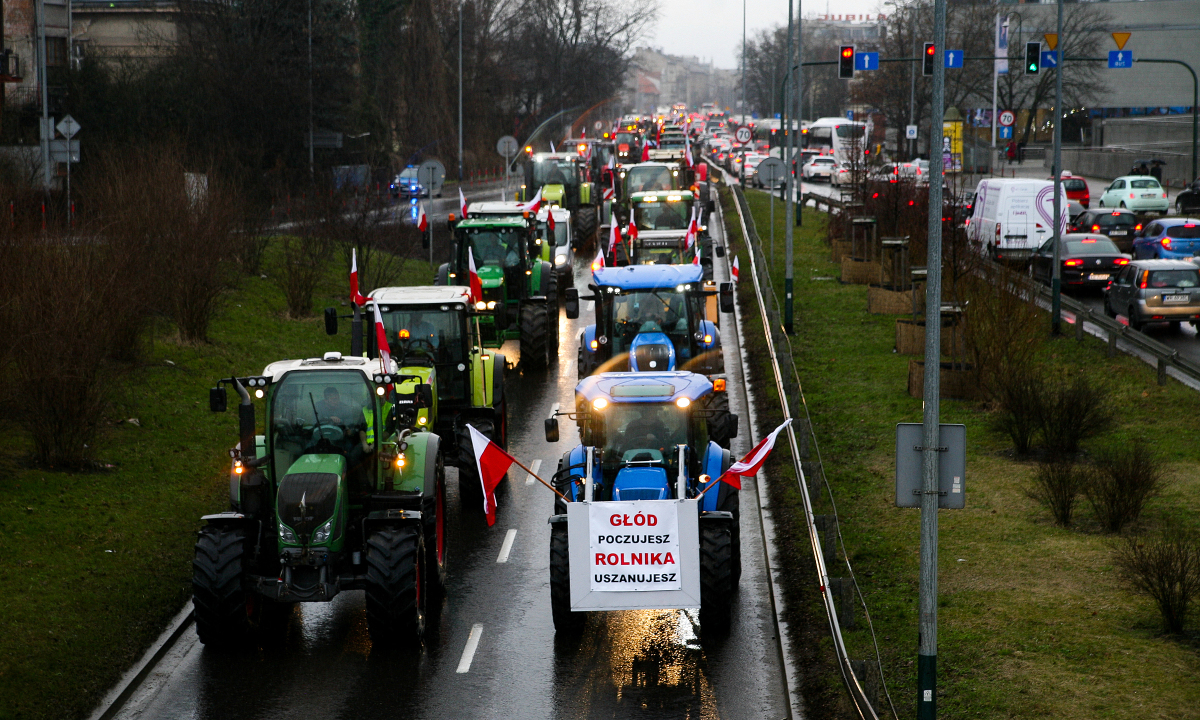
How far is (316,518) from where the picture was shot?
1185cm

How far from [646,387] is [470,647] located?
10.3 ft

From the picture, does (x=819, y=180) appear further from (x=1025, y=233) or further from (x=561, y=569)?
(x=561, y=569)

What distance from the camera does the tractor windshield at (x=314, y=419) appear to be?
41.0 feet

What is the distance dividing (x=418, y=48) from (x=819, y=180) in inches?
990

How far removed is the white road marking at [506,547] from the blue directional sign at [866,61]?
98.4 feet

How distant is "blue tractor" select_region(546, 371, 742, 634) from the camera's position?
40.9ft

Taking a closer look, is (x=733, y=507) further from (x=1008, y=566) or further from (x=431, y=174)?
(x=431, y=174)

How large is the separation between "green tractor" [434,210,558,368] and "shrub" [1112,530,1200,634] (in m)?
14.3

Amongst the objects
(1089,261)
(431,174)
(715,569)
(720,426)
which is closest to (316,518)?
(715,569)

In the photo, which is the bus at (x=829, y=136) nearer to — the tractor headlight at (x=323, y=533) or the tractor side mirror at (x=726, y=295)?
the tractor side mirror at (x=726, y=295)

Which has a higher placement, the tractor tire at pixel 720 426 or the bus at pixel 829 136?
the bus at pixel 829 136

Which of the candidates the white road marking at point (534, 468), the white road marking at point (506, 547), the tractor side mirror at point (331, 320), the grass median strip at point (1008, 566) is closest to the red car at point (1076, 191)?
the grass median strip at point (1008, 566)

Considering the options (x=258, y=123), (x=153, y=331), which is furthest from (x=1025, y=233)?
(x=258, y=123)

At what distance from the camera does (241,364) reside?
2495 cm
